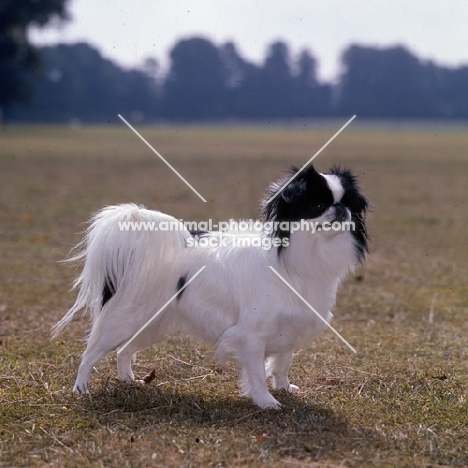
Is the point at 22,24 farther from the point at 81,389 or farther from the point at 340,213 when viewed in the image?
the point at 340,213

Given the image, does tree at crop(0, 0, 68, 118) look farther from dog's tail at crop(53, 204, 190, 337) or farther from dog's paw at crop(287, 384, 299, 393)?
dog's paw at crop(287, 384, 299, 393)

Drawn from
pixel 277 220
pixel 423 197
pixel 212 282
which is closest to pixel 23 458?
pixel 212 282

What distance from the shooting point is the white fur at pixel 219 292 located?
479 cm

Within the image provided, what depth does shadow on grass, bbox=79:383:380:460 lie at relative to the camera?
4.17m

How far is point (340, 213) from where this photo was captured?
4621 millimetres

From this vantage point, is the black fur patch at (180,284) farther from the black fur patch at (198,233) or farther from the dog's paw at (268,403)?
the dog's paw at (268,403)

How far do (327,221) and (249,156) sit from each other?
87.2 ft

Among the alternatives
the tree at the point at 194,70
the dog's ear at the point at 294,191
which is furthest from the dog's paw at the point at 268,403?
the tree at the point at 194,70

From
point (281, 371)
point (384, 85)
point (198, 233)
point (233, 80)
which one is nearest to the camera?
point (281, 371)

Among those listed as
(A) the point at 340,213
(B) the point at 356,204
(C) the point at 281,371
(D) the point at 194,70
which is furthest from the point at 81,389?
(D) the point at 194,70

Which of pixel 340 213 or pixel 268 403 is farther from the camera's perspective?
pixel 268 403

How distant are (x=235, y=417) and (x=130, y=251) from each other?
1.29 meters

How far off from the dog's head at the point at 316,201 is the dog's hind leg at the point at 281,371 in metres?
0.85

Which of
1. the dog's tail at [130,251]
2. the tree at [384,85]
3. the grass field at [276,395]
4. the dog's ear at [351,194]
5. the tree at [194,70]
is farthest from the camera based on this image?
the tree at [384,85]
